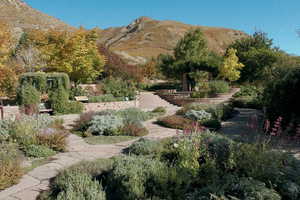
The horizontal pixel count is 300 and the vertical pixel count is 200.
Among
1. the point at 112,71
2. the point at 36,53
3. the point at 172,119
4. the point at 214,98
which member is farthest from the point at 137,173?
the point at 112,71

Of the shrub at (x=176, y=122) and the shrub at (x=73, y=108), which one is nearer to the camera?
the shrub at (x=176, y=122)

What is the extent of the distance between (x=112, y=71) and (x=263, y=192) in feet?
65.6

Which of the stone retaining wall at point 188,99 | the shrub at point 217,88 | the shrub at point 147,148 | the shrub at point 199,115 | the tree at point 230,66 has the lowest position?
the shrub at point 147,148

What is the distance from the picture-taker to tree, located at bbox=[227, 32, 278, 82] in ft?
60.0

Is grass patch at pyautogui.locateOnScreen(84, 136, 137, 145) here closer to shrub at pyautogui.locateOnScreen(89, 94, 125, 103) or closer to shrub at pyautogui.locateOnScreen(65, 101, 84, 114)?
shrub at pyautogui.locateOnScreen(65, 101, 84, 114)

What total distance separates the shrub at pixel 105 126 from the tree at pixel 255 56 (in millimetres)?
13983

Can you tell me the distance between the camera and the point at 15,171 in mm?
3824

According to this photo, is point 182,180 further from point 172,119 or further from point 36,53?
point 36,53

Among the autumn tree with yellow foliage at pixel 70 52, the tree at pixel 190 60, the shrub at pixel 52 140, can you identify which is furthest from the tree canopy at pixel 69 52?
the shrub at pixel 52 140

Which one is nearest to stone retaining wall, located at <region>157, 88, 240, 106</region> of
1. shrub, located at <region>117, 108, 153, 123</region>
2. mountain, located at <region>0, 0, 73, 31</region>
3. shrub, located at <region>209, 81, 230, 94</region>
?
shrub, located at <region>209, 81, 230, 94</region>

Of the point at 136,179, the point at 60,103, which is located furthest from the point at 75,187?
the point at 60,103

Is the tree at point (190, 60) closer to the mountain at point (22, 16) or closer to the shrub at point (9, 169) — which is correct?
the shrub at point (9, 169)

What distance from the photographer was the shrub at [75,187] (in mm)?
2994

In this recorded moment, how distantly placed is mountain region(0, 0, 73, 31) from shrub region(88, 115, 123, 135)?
36334 mm
